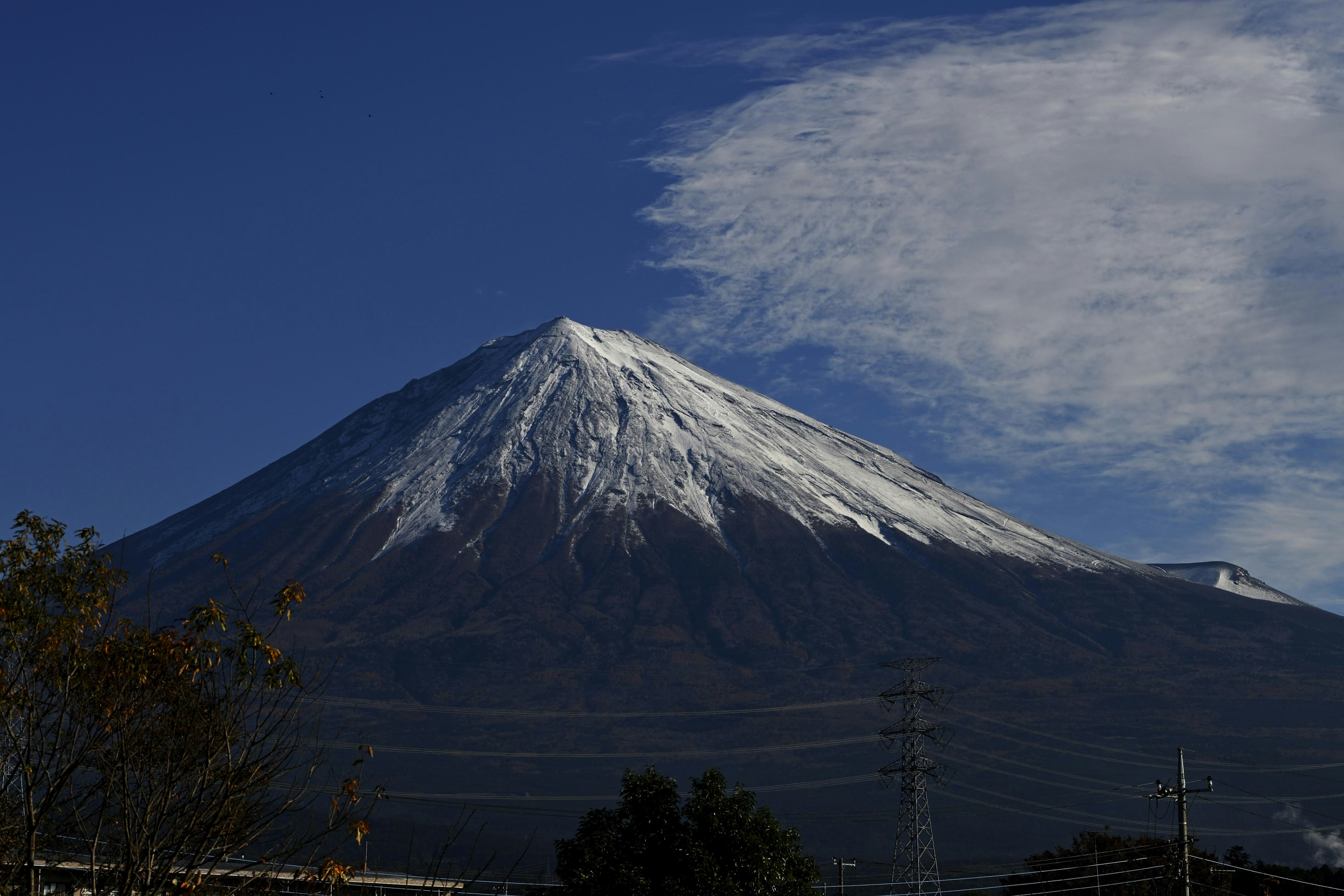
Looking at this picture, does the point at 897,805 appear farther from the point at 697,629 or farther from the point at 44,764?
the point at 44,764

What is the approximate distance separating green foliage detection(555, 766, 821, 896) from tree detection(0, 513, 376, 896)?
46.6ft

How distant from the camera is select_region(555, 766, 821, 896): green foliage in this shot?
27000mm

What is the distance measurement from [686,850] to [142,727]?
16.1 m

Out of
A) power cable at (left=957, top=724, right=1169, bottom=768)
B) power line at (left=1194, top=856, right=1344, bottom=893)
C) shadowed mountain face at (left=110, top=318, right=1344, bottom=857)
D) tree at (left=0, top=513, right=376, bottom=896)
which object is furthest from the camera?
shadowed mountain face at (left=110, top=318, right=1344, bottom=857)

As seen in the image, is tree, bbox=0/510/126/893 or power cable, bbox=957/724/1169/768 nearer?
tree, bbox=0/510/126/893

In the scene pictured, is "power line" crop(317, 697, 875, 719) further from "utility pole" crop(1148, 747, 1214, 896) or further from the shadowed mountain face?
"utility pole" crop(1148, 747, 1214, 896)

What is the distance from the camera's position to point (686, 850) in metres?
27.3

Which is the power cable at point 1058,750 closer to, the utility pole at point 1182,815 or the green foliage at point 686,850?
the utility pole at point 1182,815

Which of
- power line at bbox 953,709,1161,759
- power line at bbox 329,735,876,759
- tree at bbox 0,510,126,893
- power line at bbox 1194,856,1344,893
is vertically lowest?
power line at bbox 1194,856,1344,893

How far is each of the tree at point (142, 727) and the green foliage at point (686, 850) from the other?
14.2 metres

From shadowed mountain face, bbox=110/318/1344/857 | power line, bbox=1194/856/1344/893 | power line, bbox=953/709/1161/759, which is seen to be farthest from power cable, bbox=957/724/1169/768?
power line, bbox=1194/856/1344/893

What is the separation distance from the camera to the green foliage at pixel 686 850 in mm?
27000

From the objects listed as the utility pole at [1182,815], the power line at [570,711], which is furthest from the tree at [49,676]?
the power line at [570,711]

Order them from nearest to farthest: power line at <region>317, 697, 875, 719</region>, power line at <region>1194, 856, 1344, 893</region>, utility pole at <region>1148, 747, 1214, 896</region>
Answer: utility pole at <region>1148, 747, 1214, 896</region>, power line at <region>1194, 856, 1344, 893</region>, power line at <region>317, 697, 875, 719</region>
